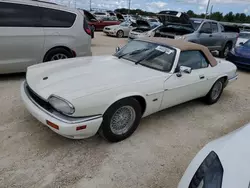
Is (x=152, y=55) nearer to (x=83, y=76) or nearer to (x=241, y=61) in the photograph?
(x=83, y=76)

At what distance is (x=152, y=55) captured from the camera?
11.9 feet

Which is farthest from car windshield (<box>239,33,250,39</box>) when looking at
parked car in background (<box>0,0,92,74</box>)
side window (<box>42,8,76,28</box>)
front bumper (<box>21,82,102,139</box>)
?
front bumper (<box>21,82,102,139</box>)

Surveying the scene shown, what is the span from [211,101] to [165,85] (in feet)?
6.21

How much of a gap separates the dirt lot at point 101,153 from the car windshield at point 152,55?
95 cm

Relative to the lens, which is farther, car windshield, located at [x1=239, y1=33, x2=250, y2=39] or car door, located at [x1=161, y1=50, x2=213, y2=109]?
car windshield, located at [x1=239, y1=33, x2=250, y2=39]

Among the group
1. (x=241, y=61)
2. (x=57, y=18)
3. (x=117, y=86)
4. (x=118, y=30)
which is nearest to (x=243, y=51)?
(x=241, y=61)

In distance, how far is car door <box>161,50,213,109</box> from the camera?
11.0 feet

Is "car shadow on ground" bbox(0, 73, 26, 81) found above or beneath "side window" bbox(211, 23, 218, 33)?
beneath

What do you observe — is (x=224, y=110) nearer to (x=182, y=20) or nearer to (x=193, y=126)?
(x=193, y=126)

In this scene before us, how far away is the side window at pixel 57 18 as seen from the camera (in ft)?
16.7

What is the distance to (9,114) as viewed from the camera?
3484mm

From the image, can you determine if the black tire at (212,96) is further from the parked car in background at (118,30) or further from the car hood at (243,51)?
the parked car in background at (118,30)

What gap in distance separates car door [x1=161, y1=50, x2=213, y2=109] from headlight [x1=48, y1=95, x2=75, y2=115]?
58.2 inches

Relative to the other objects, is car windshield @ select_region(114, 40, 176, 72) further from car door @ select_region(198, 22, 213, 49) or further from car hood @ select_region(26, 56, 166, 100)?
car door @ select_region(198, 22, 213, 49)
